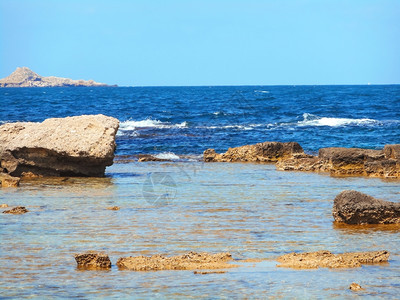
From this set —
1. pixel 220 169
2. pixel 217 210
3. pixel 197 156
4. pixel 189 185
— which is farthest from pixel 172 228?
pixel 197 156

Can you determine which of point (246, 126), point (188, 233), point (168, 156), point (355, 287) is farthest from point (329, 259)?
point (246, 126)

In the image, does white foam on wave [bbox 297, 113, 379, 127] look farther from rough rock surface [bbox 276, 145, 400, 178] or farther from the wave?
rough rock surface [bbox 276, 145, 400, 178]

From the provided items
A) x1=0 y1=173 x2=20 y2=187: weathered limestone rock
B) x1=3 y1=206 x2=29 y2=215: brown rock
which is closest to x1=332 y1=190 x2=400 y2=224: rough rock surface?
x1=3 y1=206 x2=29 y2=215: brown rock

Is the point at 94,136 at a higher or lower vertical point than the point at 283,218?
higher

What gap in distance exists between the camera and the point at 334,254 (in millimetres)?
7797

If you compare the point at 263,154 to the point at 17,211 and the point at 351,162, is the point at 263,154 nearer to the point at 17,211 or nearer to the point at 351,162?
the point at 351,162

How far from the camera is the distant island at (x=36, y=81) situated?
19138cm

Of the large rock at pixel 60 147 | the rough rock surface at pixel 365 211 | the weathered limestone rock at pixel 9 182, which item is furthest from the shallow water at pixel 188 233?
the large rock at pixel 60 147

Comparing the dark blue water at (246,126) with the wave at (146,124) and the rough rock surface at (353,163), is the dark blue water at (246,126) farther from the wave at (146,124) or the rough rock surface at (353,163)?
the rough rock surface at (353,163)

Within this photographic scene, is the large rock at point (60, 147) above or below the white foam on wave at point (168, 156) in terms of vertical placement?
above

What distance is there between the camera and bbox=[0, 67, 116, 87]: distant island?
19138cm

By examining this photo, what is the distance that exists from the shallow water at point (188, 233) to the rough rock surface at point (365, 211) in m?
0.22

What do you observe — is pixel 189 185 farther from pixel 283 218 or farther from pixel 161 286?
pixel 161 286

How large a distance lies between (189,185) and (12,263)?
6952mm
